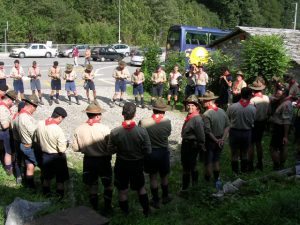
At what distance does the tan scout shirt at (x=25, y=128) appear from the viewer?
274 inches

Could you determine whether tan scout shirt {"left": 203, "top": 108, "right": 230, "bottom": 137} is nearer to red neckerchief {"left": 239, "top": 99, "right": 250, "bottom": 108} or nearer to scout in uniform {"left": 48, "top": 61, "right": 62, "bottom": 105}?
red neckerchief {"left": 239, "top": 99, "right": 250, "bottom": 108}

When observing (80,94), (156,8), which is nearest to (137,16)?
(156,8)

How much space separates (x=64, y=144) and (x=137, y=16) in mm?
57099

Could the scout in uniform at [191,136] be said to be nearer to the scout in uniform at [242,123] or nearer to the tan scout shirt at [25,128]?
the scout in uniform at [242,123]

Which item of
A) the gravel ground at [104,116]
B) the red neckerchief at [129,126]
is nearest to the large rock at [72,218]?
the red neckerchief at [129,126]

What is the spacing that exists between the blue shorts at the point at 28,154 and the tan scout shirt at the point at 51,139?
0.68m

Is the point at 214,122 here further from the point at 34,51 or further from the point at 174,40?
the point at 34,51

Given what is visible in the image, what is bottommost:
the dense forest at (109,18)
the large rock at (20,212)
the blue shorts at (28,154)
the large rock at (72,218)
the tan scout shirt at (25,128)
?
the large rock at (20,212)

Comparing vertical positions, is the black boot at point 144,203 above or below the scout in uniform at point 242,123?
below

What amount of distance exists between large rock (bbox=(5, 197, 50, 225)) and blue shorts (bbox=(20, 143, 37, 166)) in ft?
5.26

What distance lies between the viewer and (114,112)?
1458 centimetres

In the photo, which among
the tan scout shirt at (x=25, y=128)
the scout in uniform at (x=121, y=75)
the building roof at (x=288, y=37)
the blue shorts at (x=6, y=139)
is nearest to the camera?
the tan scout shirt at (x=25, y=128)

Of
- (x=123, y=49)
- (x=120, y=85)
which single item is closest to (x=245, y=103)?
(x=120, y=85)

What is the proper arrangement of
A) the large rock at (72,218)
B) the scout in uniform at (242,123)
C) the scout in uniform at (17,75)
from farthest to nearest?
the scout in uniform at (17,75)
the scout in uniform at (242,123)
the large rock at (72,218)
